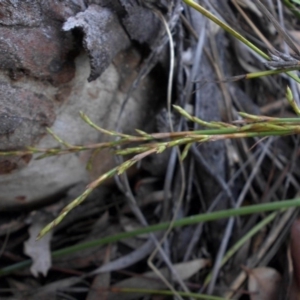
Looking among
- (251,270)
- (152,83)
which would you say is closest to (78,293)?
(251,270)

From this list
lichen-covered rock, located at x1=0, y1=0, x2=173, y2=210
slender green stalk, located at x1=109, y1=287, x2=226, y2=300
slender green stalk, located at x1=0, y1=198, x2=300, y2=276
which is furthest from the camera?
slender green stalk, located at x1=109, y1=287, x2=226, y2=300

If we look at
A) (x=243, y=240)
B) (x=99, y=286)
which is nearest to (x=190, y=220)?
(x=243, y=240)

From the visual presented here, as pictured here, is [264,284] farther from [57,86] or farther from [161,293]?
[57,86]

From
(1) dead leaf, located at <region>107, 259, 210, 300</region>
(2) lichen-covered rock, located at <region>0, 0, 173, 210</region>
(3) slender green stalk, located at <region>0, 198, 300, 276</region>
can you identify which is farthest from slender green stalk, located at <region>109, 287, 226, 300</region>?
(2) lichen-covered rock, located at <region>0, 0, 173, 210</region>

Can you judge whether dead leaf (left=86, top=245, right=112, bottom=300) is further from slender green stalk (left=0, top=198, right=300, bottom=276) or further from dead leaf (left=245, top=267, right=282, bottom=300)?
dead leaf (left=245, top=267, right=282, bottom=300)

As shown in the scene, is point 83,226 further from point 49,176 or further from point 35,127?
point 35,127

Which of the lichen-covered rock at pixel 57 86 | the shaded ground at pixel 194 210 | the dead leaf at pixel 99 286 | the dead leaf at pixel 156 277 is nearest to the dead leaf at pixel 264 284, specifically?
the shaded ground at pixel 194 210
